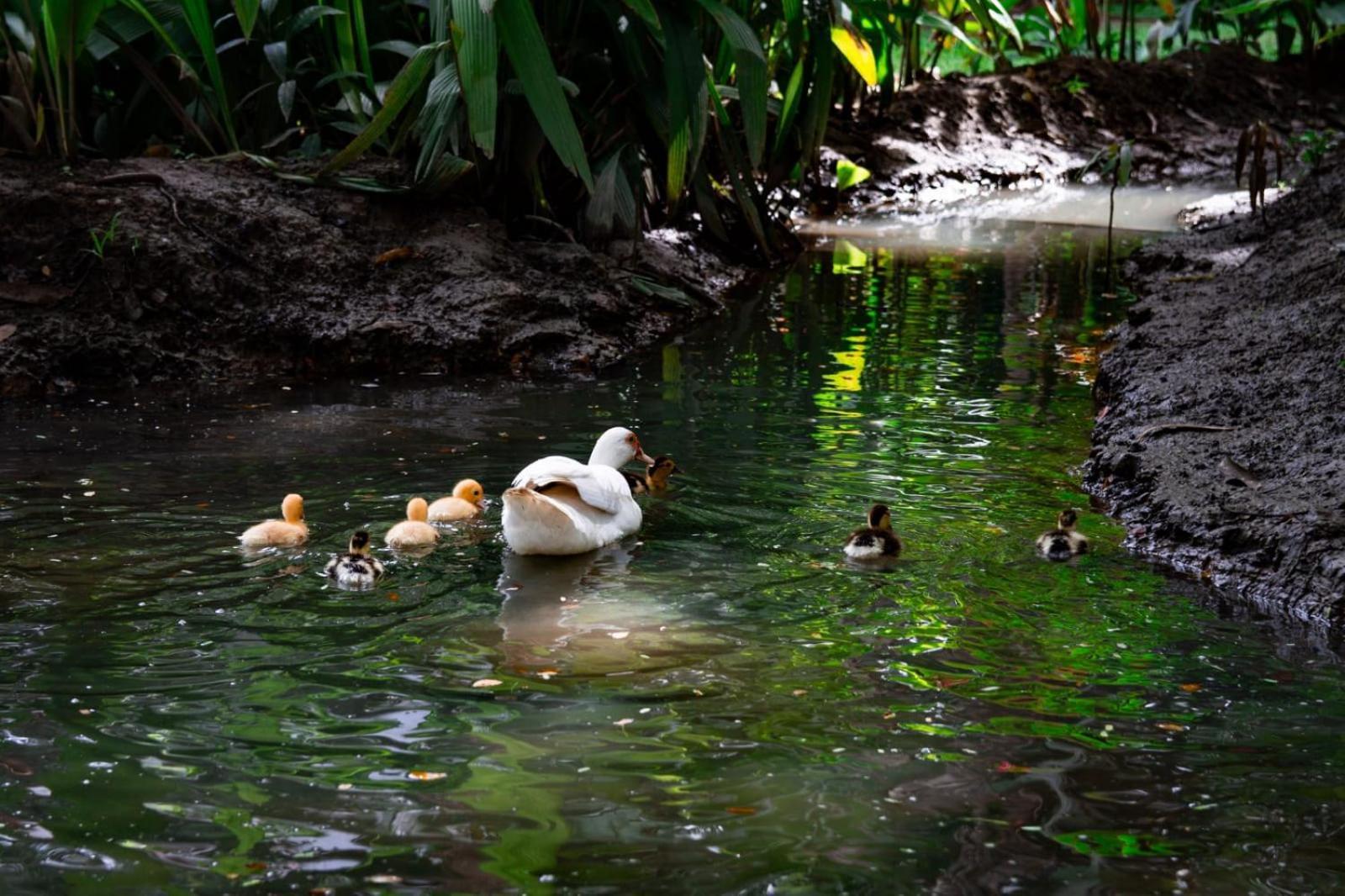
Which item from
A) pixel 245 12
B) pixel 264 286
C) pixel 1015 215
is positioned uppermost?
pixel 245 12

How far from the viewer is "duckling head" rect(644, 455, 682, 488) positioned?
735 cm

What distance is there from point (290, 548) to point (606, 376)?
13.2 feet

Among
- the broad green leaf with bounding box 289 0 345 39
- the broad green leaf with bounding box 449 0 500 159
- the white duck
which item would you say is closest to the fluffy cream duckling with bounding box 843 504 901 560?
the white duck

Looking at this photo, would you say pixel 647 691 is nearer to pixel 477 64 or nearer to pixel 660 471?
pixel 660 471

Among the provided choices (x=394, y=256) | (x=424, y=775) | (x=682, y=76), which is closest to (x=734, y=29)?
(x=682, y=76)

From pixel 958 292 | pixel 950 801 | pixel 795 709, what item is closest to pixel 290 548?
pixel 795 709

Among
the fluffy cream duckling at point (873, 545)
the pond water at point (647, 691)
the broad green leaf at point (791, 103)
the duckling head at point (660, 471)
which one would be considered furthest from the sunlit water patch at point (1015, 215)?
the fluffy cream duckling at point (873, 545)

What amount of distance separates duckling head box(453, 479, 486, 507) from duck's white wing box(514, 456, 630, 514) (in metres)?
0.35

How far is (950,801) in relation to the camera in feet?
13.2

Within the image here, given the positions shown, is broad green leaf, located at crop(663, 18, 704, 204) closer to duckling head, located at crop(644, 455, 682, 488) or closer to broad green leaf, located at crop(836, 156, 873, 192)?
duckling head, located at crop(644, 455, 682, 488)

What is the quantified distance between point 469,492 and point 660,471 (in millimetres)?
1024

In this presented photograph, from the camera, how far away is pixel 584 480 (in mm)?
6527

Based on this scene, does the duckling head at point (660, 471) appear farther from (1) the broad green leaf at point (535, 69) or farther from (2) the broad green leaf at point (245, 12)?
(2) the broad green leaf at point (245, 12)

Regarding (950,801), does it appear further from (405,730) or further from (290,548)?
(290,548)
